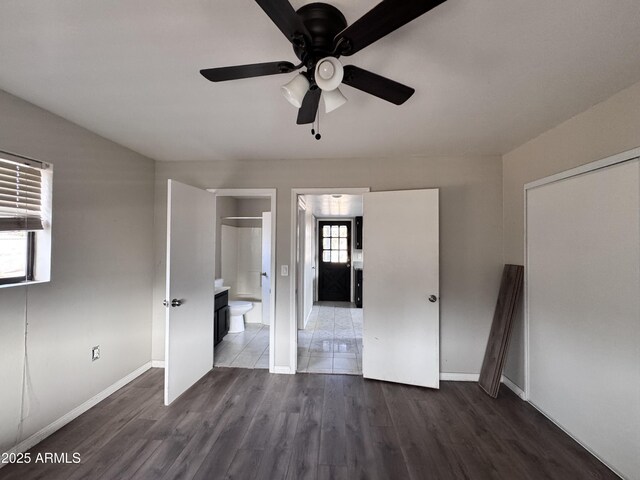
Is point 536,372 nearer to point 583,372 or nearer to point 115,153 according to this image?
point 583,372

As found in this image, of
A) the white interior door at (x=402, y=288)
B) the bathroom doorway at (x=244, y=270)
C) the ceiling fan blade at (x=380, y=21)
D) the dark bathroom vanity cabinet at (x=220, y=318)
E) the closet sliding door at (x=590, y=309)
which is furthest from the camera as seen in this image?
the bathroom doorway at (x=244, y=270)

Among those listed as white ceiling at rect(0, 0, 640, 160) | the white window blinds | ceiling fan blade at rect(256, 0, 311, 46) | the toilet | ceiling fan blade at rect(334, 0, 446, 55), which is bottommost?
the toilet

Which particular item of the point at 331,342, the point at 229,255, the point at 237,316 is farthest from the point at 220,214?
the point at 331,342

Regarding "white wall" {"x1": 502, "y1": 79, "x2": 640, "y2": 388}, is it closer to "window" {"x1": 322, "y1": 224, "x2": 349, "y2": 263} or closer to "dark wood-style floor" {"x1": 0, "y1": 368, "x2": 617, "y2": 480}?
"dark wood-style floor" {"x1": 0, "y1": 368, "x2": 617, "y2": 480}

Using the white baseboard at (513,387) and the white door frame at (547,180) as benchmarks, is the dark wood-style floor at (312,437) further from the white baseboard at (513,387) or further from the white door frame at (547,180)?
the white door frame at (547,180)

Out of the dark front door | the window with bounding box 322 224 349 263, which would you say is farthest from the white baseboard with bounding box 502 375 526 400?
the window with bounding box 322 224 349 263

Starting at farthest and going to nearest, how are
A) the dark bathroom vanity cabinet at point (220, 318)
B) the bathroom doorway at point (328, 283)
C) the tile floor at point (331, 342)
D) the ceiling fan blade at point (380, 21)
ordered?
the dark bathroom vanity cabinet at point (220, 318) < the bathroom doorway at point (328, 283) < the tile floor at point (331, 342) < the ceiling fan blade at point (380, 21)

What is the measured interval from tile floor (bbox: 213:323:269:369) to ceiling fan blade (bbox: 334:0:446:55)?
122 inches

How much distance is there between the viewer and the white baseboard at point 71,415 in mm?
1830

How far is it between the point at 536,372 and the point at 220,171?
367 cm

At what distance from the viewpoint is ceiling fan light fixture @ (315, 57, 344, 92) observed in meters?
1.02

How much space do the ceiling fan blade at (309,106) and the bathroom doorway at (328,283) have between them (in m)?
1.49

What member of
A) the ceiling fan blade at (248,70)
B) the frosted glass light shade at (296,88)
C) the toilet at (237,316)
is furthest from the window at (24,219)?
the toilet at (237,316)

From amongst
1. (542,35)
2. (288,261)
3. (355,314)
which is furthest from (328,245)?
(542,35)
